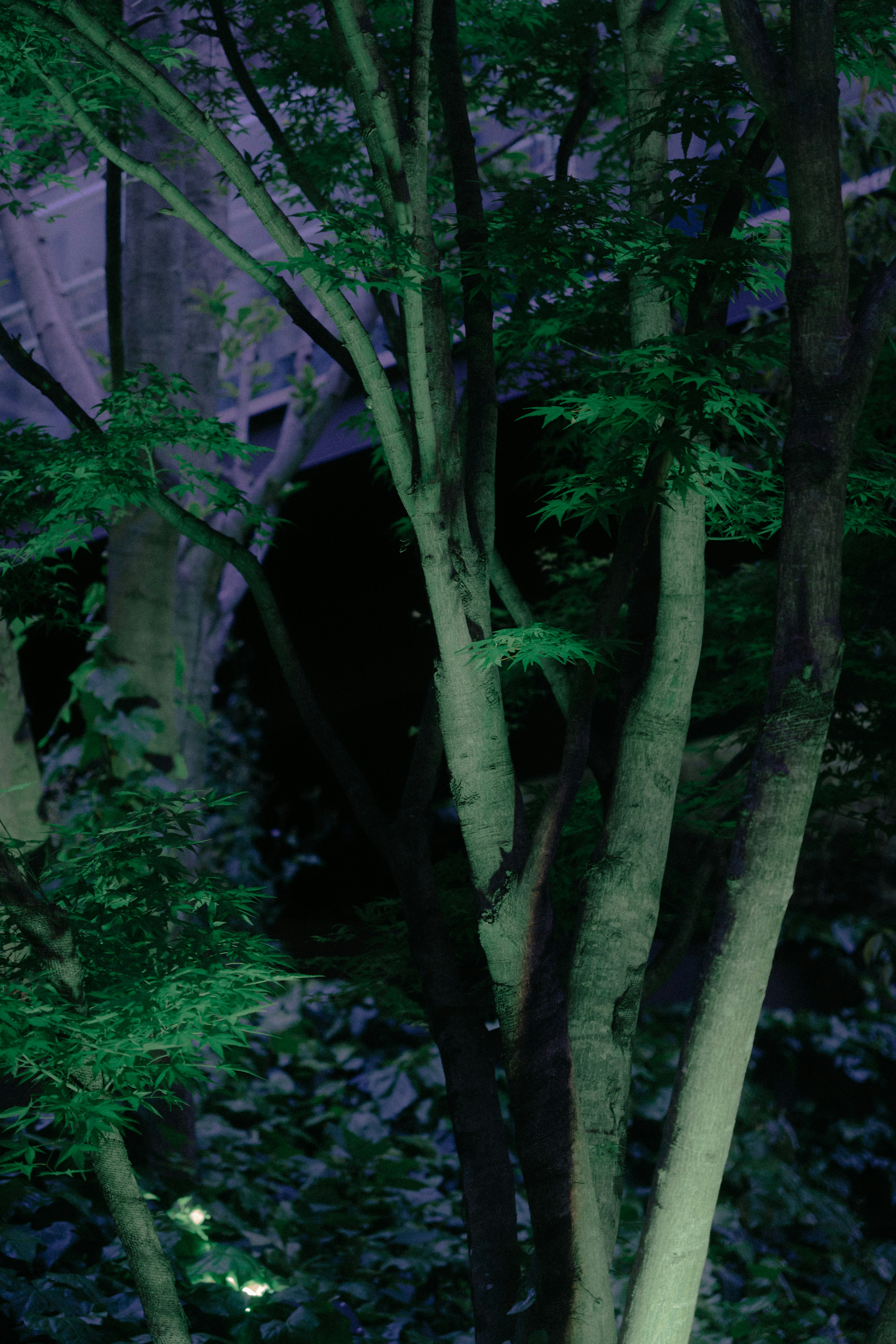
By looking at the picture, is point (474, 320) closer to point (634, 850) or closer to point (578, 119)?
point (578, 119)

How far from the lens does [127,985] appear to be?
2643mm

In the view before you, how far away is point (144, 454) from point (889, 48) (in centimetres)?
338

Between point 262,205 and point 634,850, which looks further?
point 634,850

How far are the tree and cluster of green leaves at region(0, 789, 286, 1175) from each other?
0.79m

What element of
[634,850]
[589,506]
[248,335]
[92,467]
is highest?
[248,335]

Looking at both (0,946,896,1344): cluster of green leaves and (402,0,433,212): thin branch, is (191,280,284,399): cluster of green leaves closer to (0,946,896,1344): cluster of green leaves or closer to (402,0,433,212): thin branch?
(402,0,433,212): thin branch

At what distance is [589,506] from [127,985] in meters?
2.00

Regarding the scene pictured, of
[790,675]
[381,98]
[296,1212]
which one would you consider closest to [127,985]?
[790,675]

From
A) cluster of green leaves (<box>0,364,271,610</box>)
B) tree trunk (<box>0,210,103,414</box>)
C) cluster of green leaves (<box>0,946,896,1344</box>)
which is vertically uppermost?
tree trunk (<box>0,210,103,414</box>)

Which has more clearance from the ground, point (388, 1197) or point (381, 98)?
point (381, 98)

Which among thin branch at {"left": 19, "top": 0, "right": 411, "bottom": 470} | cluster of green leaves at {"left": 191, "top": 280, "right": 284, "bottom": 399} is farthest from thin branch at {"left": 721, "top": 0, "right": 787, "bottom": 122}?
cluster of green leaves at {"left": 191, "top": 280, "right": 284, "bottom": 399}

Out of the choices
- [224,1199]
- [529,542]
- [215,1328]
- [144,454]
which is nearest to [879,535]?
[144,454]

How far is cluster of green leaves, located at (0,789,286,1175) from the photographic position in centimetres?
245

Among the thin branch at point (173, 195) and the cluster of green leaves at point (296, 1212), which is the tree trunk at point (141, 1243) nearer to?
→ the cluster of green leaves at point (296, 1212)
